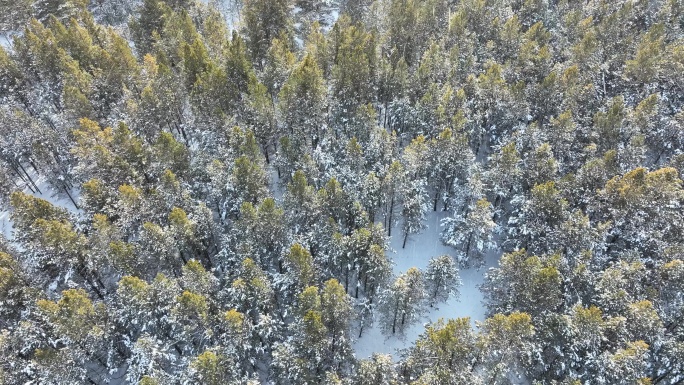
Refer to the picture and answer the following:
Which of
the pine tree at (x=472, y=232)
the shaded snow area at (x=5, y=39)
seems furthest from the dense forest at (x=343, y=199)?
the shaded snow area at (x=5, y=39)

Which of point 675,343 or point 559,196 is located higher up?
point 559,196

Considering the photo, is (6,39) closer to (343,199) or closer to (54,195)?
(54,195)

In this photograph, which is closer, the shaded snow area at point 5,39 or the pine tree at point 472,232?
the pine tree at point 472,232

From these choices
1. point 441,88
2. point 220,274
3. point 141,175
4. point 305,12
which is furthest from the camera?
point 305,12

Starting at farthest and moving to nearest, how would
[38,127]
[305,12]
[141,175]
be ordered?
[305,12], [38,127], [141,175]

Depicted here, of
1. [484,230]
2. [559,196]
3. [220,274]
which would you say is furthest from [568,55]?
[220,274]

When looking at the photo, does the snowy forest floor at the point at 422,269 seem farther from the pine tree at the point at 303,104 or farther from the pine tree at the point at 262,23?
the pine tree at the point at 262,23

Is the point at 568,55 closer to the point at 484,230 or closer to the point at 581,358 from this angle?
the point at 484,230
